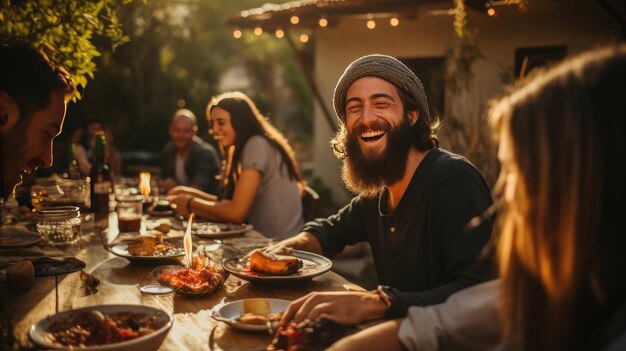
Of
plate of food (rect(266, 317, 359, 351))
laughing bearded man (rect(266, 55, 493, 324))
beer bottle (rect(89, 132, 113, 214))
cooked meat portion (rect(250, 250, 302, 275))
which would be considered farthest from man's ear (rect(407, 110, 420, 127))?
beer bottle (rect(89, 132, 113, 214))

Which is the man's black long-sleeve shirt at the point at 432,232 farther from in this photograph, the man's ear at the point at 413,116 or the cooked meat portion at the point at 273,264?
the cooked meat portion at the point at 273,264

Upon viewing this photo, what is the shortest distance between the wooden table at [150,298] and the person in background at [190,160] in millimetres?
4276

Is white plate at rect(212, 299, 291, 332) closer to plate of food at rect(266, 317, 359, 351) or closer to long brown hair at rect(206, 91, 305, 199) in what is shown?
plate of food at rect(266, 317, 359, 351)

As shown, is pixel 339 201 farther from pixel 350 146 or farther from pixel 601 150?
pixel 601 150

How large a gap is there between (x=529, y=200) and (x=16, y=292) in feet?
6.93

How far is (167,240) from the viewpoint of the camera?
136 inches

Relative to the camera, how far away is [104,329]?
6.05 feet

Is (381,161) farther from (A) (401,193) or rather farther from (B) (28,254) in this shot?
(B) (28,254)

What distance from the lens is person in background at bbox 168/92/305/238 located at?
15.4 ft

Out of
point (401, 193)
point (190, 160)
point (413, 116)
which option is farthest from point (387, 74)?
point (190, 160)

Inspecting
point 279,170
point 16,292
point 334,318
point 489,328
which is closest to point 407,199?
point 334,318

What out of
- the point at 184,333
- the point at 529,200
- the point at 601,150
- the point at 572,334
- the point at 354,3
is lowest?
the point at 184,333

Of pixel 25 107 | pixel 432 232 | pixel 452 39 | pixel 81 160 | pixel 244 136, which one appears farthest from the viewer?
pixel 452 39

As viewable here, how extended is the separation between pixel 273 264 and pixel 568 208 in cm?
153
